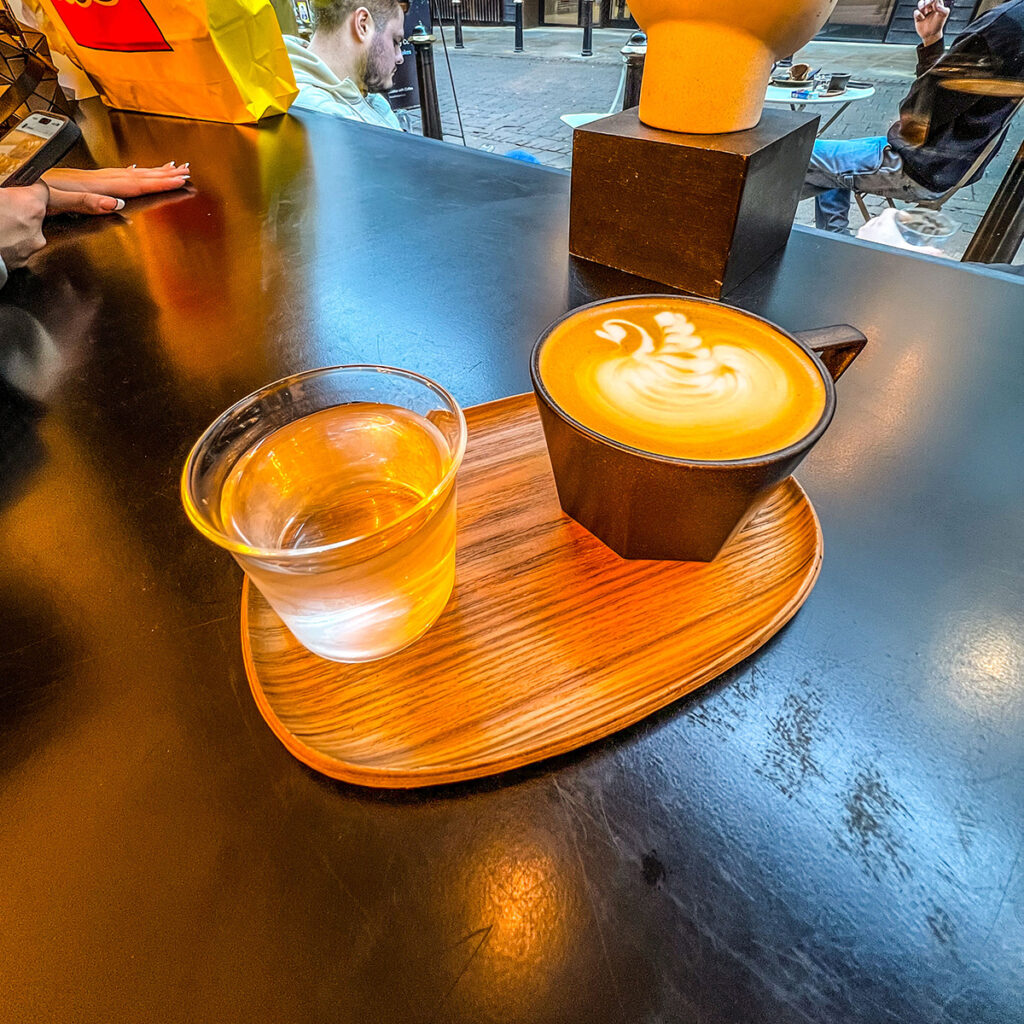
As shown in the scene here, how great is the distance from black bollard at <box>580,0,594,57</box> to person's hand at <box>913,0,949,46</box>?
6.80 meters

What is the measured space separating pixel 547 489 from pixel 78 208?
1082 mm

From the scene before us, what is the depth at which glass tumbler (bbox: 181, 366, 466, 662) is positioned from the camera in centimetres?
32

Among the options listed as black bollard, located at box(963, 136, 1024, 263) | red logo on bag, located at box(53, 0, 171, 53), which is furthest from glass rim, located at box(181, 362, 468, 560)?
black bollard, located at box(963, 136, 1024, 263)

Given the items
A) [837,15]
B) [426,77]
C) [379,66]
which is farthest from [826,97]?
[837,15]

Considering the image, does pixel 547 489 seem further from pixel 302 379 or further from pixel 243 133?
pixel 243 133

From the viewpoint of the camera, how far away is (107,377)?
0.67 metres

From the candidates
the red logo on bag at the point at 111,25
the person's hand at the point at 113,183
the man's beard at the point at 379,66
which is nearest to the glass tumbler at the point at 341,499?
the person's hand at the point at 113,183

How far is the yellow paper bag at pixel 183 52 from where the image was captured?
1254mm

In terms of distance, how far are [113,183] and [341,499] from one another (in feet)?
3.54

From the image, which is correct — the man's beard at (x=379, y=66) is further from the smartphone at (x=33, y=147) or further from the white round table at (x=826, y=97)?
the smartphone at (x=33, y=147)

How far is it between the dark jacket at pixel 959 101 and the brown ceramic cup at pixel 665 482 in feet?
4.51

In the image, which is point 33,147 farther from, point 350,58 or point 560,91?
point 560,91

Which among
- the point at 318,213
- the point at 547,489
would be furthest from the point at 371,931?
the point at 318,213

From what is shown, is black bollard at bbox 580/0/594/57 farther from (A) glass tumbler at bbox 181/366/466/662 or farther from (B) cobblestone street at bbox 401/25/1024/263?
(A) glass tumbler at bbox 181/366/466/662
